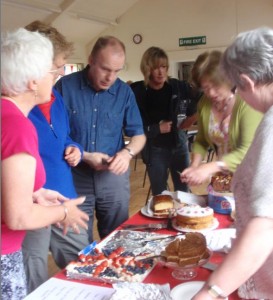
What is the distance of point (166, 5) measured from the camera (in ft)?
29.8

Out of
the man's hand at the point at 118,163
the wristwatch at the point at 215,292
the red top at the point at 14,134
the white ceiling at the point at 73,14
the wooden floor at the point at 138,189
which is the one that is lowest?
the wooden floor at the point at 138,189

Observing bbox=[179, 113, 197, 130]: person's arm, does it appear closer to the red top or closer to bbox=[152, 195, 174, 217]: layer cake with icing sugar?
bbox=[152, 195, 174, 217]: layer cake with icing sugar

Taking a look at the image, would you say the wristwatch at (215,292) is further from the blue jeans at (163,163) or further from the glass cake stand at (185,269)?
the blue jeans at (163,163)

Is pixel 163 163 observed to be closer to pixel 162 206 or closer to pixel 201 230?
pixel 162 206

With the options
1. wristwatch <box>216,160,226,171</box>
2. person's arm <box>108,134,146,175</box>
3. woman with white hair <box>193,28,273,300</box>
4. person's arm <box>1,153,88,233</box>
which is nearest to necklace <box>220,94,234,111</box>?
wristwatch <box>216,160,226,171</box>

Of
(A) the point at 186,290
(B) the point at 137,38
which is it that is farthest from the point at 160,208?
(B) the point at 137,38

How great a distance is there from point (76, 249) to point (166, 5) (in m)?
8.32

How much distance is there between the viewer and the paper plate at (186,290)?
1059 millimetres

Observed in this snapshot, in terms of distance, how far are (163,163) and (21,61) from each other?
1.94m

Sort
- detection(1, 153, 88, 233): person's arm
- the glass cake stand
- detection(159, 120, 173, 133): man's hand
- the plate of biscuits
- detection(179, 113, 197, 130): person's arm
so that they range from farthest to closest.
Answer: detection(179, 113, 197, 130): person's arm < detection(159, 120, 173, 133): man's hand < the plate of biscuits < the glass cake stand < detection(1, 153, 88, 233): person's arm

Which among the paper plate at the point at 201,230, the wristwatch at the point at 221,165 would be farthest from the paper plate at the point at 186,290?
the wristwatch at the point at 221,165

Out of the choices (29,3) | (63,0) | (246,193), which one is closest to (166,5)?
(63,0)

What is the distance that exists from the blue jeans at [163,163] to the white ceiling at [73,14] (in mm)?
5024

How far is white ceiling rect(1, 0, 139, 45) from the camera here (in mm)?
7445
